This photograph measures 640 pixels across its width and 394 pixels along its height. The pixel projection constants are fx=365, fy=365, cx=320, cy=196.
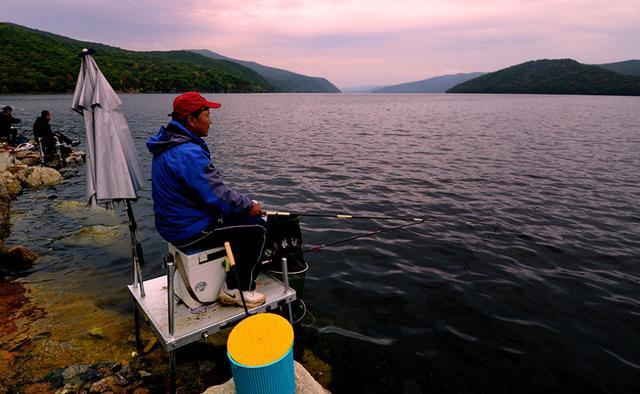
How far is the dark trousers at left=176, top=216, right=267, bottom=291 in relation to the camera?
510 centimetres

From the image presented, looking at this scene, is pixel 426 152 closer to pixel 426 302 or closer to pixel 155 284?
pixel 426 302

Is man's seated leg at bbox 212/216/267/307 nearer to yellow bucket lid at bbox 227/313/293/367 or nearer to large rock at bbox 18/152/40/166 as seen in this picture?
yellow bucket lid at bbox 227/313/293/367

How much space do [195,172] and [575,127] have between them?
51.0 metres

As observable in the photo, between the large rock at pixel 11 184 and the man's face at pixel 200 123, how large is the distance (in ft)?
53.8

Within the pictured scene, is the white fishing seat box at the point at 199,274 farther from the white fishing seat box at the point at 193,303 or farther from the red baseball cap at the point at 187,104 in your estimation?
the red baseball cap at the point at 187,104

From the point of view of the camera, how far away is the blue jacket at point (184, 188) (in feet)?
15.5

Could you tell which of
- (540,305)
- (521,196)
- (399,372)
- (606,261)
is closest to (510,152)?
(521,196)

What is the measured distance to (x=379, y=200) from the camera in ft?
53.5

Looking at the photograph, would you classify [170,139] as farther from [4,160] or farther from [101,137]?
[4,160]

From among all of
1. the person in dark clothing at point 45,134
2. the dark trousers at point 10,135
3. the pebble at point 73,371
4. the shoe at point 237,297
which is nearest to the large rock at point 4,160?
the person in dark clothing at point 45,134

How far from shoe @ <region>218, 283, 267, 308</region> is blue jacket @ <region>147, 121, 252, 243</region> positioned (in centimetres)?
114

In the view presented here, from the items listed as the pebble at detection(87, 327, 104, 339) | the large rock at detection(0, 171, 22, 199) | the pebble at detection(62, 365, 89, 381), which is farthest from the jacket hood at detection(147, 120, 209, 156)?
the large rock at detection(0, 171, 22, 199)

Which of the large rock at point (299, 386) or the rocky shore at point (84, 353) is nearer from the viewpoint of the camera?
the large rock at point (299, 386)

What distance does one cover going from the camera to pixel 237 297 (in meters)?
5.58
